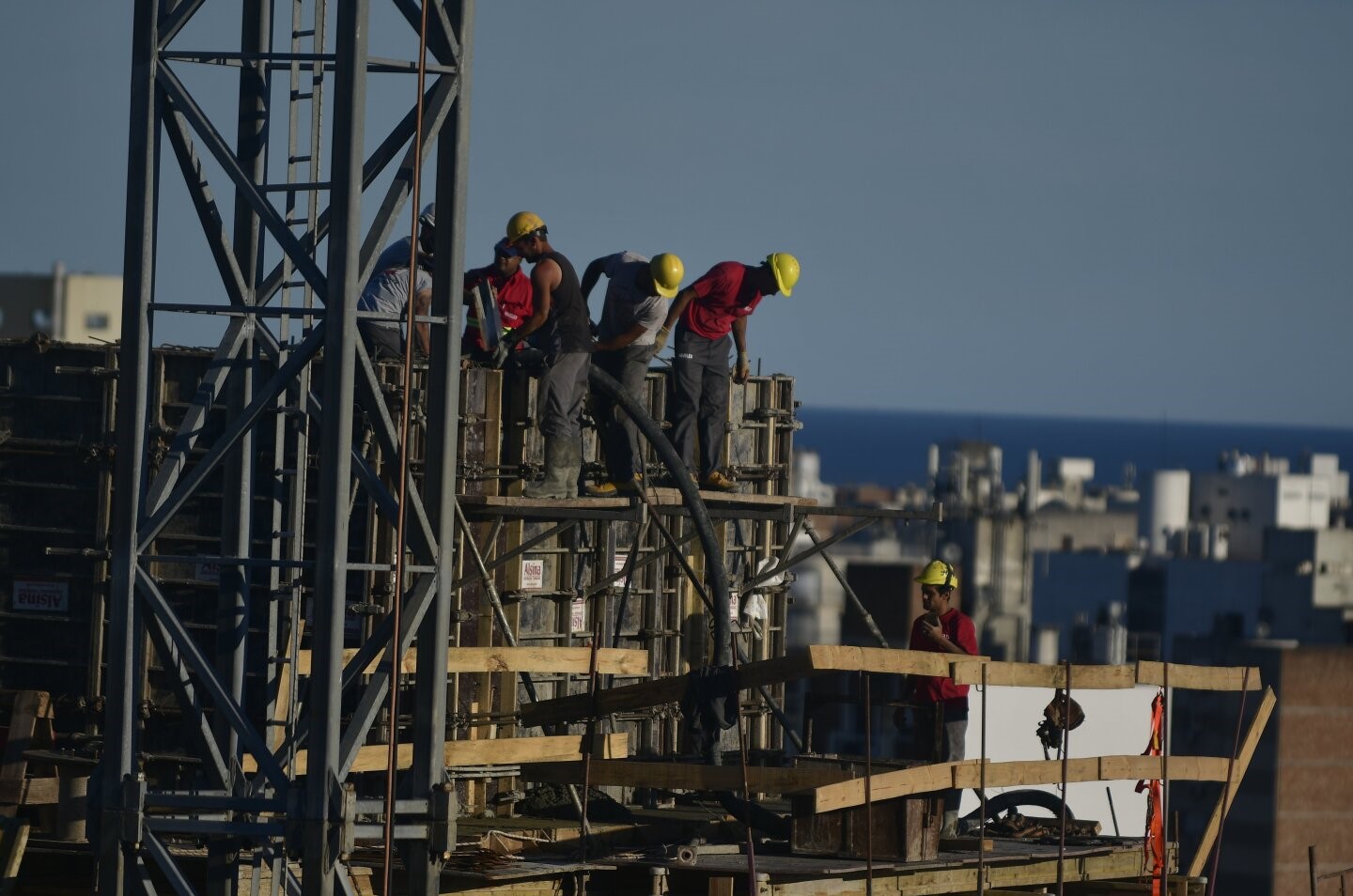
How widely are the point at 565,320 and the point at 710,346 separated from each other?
2.27 meters

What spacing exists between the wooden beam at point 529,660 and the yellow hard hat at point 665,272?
11.4 feet

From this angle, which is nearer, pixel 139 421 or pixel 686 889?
pixel 139 421

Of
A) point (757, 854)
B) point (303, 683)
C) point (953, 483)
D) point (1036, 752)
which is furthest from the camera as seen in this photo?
point (953, 483)

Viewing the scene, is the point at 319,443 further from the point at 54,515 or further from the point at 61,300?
the point at 61,300

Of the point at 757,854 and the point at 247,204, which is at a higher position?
the point at 247,204

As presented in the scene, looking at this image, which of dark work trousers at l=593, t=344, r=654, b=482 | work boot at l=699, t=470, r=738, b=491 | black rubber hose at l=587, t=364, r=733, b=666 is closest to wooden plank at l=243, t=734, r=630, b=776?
black rubber hose at l=587, t=364, r=733, b=666

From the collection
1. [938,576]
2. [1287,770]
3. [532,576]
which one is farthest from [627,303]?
[1287,770]

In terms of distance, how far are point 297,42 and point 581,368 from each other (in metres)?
4.50

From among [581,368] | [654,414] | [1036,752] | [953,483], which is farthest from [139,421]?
[953,483]

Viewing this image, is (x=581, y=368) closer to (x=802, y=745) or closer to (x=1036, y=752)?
(x=802, y=745)

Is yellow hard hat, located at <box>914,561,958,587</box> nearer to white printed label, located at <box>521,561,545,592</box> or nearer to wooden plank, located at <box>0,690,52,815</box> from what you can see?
white printed label, located at <box>521,561,545,592</box>

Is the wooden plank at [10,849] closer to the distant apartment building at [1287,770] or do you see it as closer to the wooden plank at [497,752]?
the wooden plank at [497,752]

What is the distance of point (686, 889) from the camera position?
1731 cm

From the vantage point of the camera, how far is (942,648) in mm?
18734
